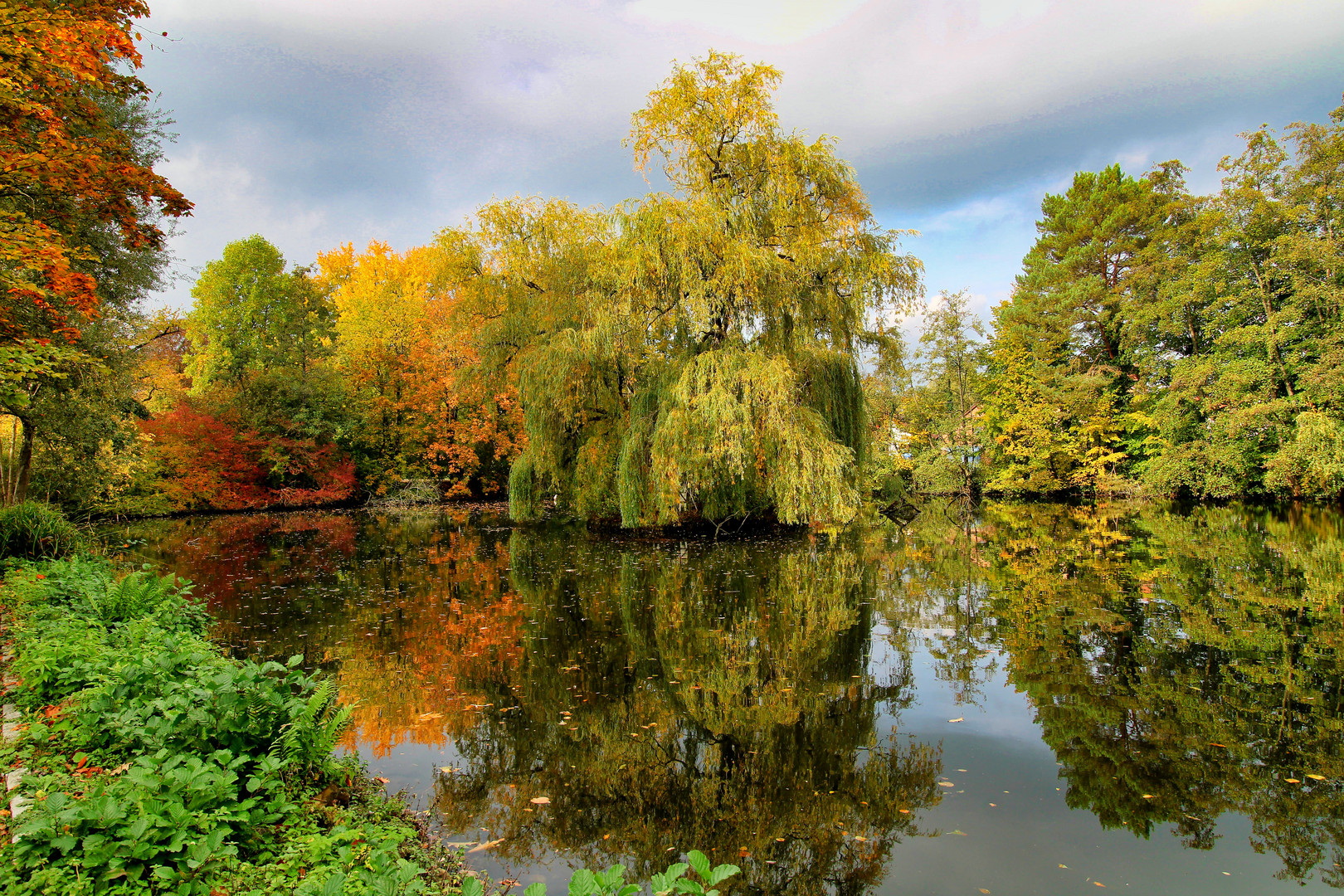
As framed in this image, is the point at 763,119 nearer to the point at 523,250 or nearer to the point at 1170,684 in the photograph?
the point at 523,250

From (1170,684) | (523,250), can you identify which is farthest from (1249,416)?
(523,250)

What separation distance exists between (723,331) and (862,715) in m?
10.6

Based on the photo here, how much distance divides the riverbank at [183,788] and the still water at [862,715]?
723 mm

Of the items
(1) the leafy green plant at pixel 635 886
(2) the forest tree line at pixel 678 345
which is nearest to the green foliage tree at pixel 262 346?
(2) the forest tree line at pixel 678 345

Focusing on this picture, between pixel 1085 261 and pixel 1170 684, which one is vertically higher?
pixel 1085 261

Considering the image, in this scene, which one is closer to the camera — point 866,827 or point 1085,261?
point 866,827

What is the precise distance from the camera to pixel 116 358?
1331 cm

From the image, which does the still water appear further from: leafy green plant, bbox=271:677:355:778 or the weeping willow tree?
the weeping willow tree

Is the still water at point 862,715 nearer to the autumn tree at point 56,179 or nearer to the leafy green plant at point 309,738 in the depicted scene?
the leafy green plant at point 309,738

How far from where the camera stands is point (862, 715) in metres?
5.33

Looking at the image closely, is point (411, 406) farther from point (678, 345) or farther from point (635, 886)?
point (635, 886)

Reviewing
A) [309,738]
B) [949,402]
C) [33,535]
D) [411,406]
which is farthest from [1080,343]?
[33,535]

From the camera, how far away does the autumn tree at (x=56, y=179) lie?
22.8ft

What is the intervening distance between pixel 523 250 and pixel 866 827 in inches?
709
